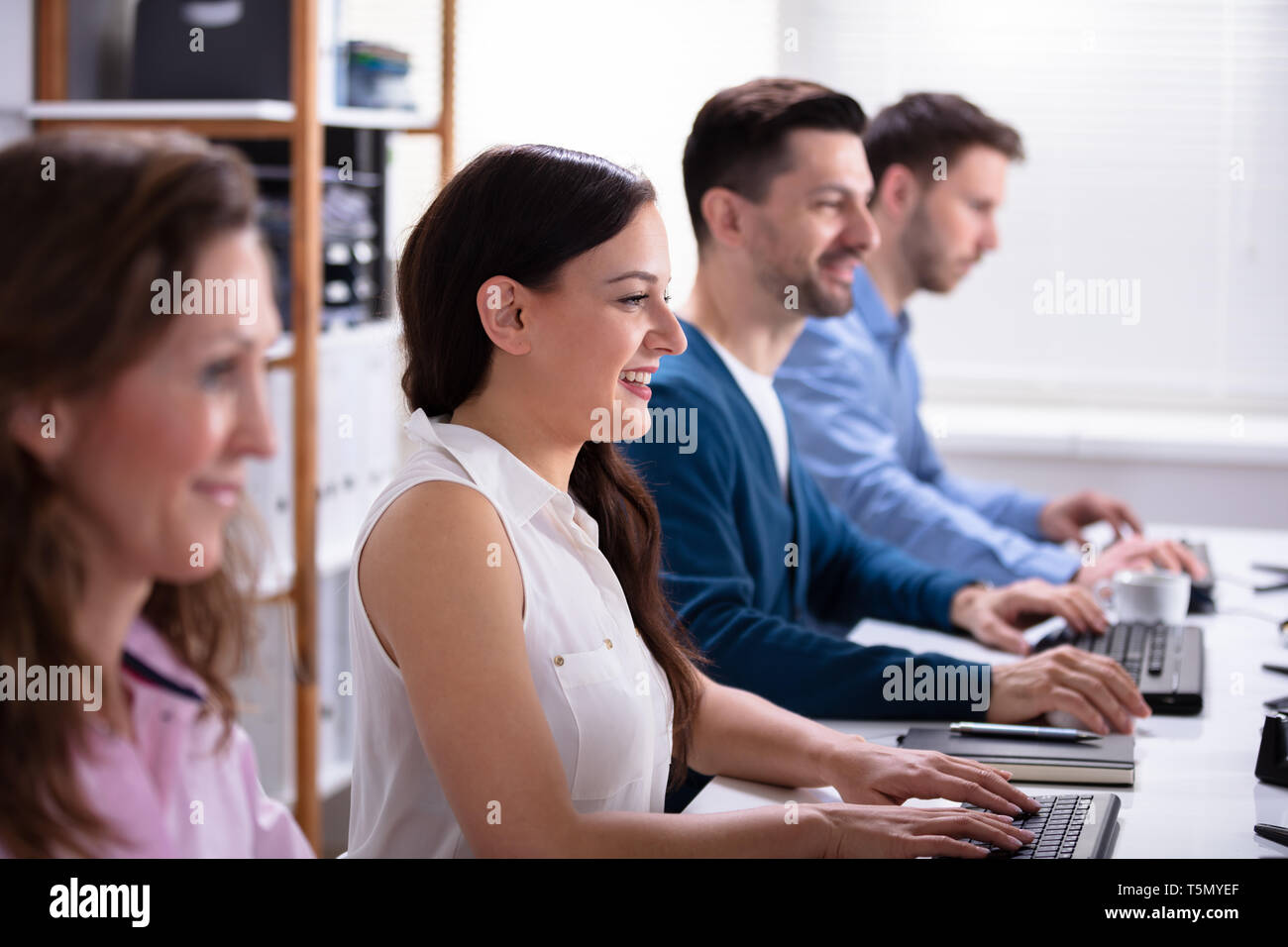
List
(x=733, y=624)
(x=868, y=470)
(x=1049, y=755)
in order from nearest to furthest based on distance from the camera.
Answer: (x=1049, y=755) < (x=733, y=624) < (x=868, y=470)

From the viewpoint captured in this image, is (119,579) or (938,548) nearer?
(119,579)

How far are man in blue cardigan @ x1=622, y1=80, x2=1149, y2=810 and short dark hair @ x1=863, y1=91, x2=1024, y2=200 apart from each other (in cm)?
61

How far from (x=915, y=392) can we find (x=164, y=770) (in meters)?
2.05

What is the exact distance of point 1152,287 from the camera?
3.23 m

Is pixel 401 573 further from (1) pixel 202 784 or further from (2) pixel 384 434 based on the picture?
(2) pixel 384 434

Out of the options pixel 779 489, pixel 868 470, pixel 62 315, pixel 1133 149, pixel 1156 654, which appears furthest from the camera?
pixel 1133 149

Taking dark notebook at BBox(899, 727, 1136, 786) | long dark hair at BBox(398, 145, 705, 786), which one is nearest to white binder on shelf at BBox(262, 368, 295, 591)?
long dark hair at BBox(398, 145, 705, 786)

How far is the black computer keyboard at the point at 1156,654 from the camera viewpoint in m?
1.40

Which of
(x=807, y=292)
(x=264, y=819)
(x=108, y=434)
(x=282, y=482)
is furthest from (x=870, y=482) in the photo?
(x=108, y=434)

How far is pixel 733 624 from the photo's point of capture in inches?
54.9

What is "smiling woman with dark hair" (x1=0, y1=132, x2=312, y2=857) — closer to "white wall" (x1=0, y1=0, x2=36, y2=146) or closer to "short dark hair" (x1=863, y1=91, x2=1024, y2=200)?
"white wall" (x1=0, y1=0, x2=36, y2=146)

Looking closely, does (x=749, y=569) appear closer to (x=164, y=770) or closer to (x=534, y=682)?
(x=534, y=682)
